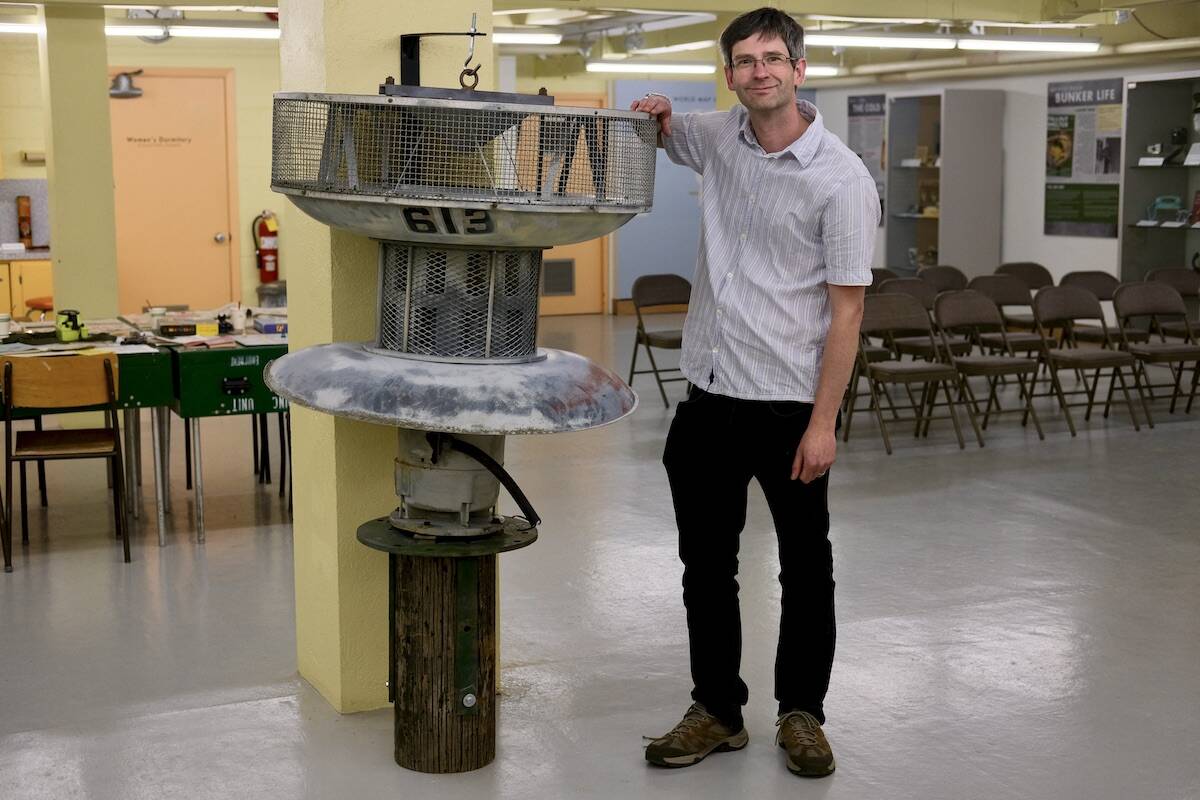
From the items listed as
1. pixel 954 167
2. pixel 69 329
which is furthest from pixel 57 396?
pixel 954 167

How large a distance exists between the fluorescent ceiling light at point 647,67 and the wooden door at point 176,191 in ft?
11.9

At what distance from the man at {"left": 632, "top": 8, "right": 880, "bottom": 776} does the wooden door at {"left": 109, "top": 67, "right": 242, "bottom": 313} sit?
10.7 meters

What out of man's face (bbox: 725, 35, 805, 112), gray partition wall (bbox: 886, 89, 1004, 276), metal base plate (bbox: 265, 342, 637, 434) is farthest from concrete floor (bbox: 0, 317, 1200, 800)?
gray partition wall (bbox: 886, 89, 1004, 276)

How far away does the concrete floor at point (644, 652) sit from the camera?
3.66 m

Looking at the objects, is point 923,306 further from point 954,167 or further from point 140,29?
point 140,29

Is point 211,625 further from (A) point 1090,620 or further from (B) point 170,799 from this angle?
(A) point 1090,620

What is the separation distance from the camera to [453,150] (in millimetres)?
3010

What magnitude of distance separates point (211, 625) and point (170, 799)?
1497 millimetres

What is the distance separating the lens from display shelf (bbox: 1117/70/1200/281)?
11.4 metres

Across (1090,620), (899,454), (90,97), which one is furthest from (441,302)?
(90,97)

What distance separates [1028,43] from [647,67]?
150 inches

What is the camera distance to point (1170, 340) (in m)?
11.4

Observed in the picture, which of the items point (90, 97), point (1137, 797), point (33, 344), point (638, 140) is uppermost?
point (90, 97)

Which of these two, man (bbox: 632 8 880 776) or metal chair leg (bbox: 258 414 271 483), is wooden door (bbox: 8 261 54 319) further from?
man (bbox: 632 8 880 776)
